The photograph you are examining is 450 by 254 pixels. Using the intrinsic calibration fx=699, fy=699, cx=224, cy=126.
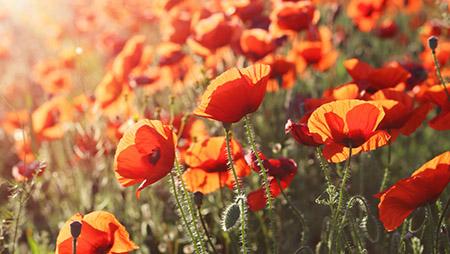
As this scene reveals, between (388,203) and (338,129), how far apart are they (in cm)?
24

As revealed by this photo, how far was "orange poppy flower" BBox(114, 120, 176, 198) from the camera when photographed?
192 centimetres

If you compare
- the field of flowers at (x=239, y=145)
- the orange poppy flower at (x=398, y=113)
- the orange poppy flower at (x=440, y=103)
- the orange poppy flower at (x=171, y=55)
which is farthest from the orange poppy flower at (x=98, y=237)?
the orange poppy flower at (x=171, y=55)

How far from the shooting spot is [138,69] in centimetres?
403

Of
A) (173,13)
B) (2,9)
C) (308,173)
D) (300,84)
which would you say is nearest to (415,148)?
(308,173)

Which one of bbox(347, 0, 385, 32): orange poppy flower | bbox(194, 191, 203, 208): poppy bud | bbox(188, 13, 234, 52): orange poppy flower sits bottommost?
bbox(194, 191, 203, 208): poppy bud

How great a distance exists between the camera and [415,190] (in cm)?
179

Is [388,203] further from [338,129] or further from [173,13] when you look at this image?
[173,13]

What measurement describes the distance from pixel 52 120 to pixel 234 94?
2496 mm

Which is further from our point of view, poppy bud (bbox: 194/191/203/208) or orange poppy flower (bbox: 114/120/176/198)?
poppy bud (bbox: 194/191/203/208)

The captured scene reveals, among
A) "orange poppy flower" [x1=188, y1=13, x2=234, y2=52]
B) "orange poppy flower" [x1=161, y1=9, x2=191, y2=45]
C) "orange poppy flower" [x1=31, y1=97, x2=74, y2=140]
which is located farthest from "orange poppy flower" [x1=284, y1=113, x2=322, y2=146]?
"orange poppy flower" [x1=31, y1=97, x2=74, y2=140]

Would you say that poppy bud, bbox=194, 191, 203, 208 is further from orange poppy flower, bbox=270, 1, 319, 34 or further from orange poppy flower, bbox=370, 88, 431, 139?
orange poppy flower, bbox=270, 1, 319, 34

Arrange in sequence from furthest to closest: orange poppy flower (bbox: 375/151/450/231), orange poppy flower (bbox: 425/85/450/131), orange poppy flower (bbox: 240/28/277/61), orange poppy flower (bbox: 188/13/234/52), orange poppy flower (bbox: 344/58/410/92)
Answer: orange poppy flower (bbox: 240/28/277/61) → orange poppy flower (bbox: 188/13/234/52) → orange poppy flower (bbox: 344/58/410/92) → orange poppy flower (bbox: 425/85/450/131) → orange poppy flower (bbox: 375/151/450/231)

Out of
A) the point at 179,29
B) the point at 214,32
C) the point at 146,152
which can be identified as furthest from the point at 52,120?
the point at 146,152

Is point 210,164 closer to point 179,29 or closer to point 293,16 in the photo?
point 293,16
